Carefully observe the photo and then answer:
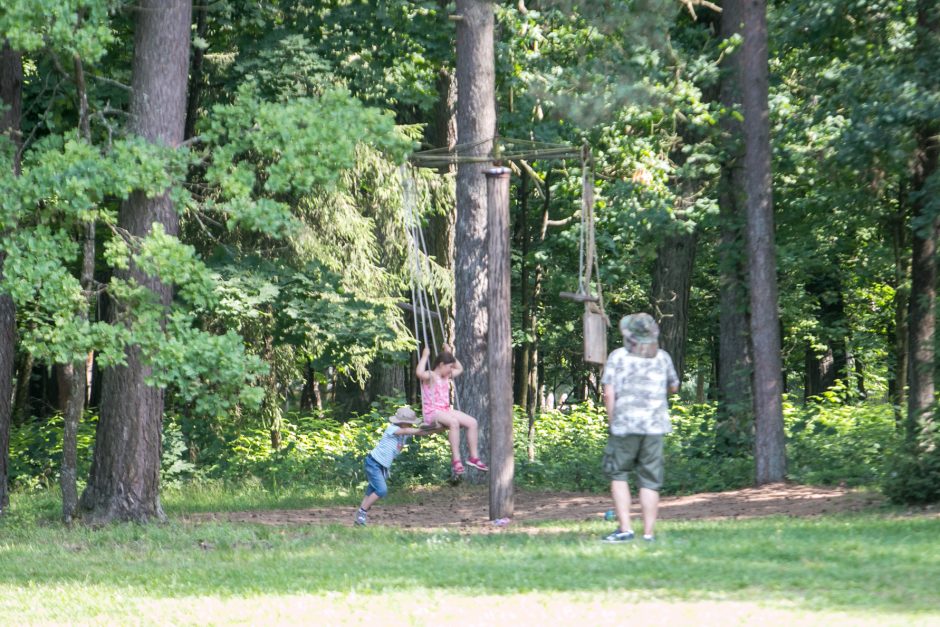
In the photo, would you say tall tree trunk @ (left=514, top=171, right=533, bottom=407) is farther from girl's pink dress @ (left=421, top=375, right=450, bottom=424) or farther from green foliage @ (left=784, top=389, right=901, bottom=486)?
girl's pink dress @ (left=421, top=375, right=450, bottom=424)

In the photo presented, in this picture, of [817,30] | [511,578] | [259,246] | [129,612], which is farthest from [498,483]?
[259,246]

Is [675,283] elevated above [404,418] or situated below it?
above

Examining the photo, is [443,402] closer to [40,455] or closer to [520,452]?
[520,452]

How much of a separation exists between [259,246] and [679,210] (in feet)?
27.1

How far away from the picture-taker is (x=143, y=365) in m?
14.1

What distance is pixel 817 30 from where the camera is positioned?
1688 centimetres

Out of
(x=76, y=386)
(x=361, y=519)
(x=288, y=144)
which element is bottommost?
(x=361, y=519)

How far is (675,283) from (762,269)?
19.3 ft

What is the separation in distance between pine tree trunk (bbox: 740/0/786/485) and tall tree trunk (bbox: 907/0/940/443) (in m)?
1.80

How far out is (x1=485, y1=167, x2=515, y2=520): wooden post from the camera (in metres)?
12.8

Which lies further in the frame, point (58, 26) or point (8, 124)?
point (8, 124)

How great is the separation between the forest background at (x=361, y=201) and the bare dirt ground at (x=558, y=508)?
2.92ft

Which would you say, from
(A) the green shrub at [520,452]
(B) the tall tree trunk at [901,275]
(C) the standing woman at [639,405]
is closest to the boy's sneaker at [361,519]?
(C) the standing woman at [639,405]

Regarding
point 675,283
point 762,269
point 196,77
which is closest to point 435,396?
point 762,269
